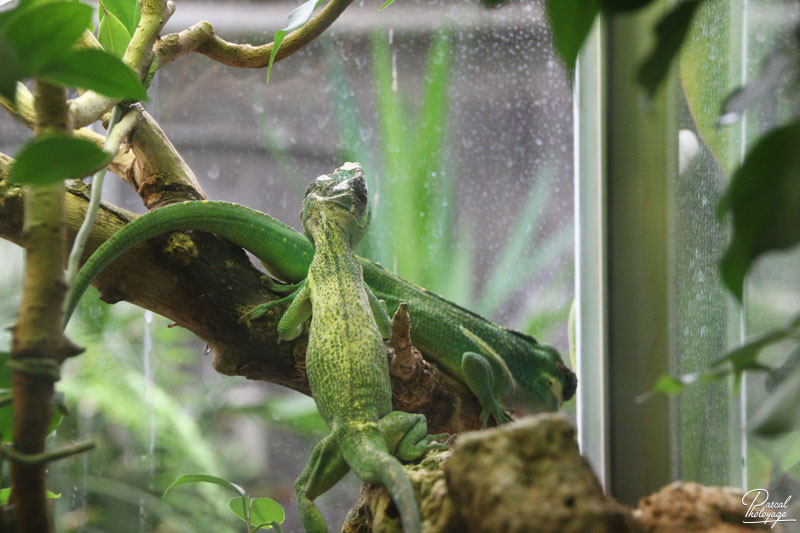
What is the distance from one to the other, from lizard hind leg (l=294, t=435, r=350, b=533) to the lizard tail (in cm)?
3

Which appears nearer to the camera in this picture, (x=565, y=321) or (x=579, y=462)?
(x=579, y=462)

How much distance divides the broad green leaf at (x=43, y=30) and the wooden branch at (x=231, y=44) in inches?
26.4

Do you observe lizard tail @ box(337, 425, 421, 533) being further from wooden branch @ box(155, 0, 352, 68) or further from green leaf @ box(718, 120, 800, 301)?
wooden branch @ box(155, 0, 352, 68)

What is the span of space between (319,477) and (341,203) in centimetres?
60

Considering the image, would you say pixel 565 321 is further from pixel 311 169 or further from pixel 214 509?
pixel 214 509

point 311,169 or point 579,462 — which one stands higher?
point 311,169

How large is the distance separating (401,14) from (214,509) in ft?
6.15

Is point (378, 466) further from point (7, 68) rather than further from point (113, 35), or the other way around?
point (113, 35)

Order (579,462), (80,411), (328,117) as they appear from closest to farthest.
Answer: (579,462)
(80,411)
(328,117)

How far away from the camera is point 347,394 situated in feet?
3.11

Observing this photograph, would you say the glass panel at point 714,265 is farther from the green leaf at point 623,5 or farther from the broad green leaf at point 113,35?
the broad green leaf at point 113,35

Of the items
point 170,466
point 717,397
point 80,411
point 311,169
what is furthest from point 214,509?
point 717,397

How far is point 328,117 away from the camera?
→ 7.51ft

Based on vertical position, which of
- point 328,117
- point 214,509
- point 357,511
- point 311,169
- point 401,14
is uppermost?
point 401,14
